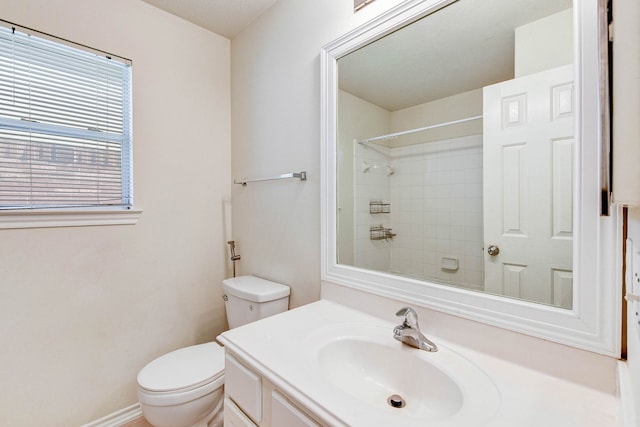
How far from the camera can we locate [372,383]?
36.7 inches

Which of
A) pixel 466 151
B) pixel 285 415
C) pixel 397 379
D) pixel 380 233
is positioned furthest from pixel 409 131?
pixel 285 415

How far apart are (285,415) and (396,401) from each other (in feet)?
1.12

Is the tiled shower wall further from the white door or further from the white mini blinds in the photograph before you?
the white mini blinds

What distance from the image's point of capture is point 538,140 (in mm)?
830

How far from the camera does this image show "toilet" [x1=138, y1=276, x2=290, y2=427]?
48.8 inches

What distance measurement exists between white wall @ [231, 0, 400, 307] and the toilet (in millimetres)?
154

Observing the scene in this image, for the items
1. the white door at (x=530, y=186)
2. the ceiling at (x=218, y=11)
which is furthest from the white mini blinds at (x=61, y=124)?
the white door at (x=530, y=186)

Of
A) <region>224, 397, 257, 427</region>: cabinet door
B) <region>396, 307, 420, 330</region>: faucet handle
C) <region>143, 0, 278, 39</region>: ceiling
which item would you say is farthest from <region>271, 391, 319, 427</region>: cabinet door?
<region>143, 0, 278, 39</region>: ceiling

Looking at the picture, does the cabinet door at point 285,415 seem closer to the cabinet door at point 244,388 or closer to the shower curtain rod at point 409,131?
the cabinet door at point 244,388

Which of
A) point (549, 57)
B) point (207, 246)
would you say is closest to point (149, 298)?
point (207, 246)

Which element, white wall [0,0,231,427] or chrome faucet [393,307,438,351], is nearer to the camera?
chrome faucet [393,307,438,351]

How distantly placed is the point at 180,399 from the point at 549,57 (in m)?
1.81

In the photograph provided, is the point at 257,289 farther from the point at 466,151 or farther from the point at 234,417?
the point at 466,151

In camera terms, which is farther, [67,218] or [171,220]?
[171,220]
